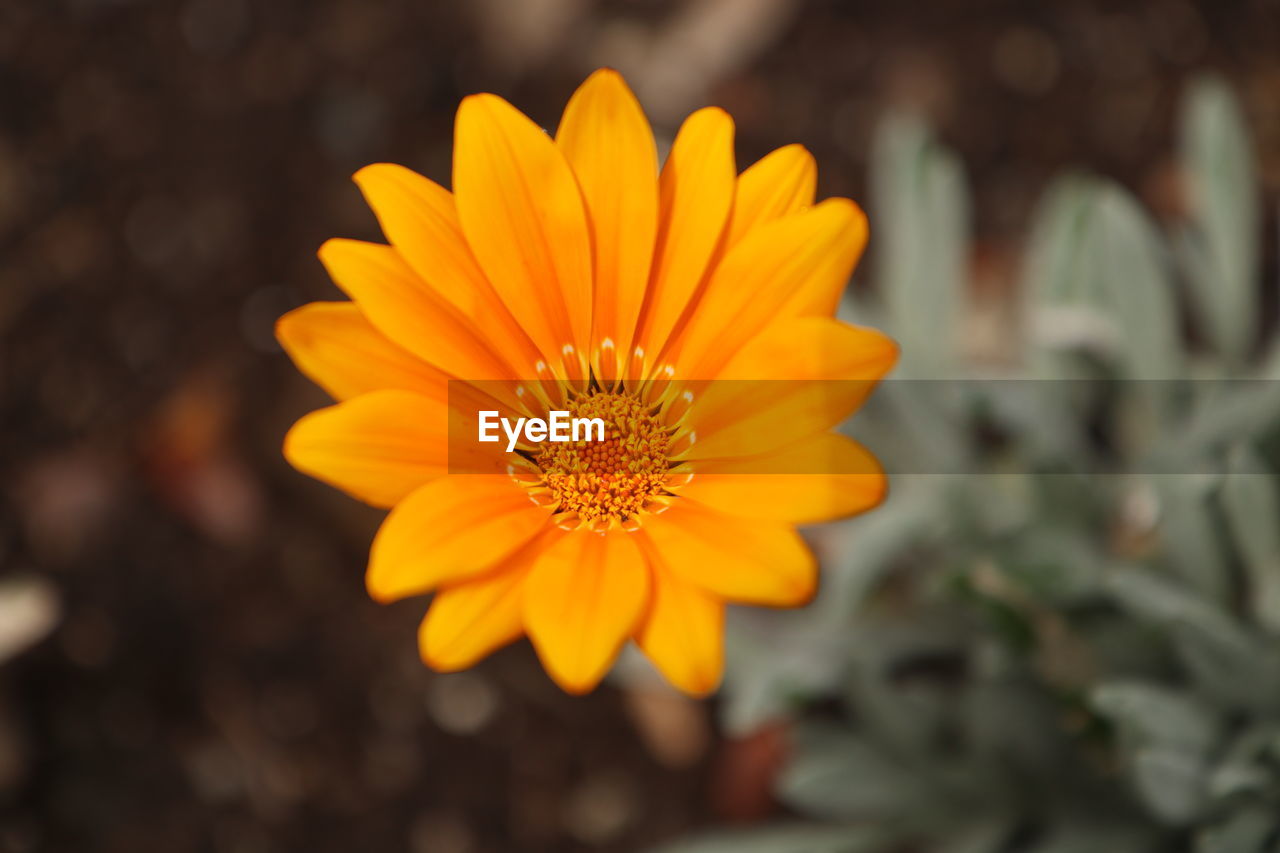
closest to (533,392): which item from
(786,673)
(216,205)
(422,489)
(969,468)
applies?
(422,489)

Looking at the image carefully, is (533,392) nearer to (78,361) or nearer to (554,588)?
(554,588)

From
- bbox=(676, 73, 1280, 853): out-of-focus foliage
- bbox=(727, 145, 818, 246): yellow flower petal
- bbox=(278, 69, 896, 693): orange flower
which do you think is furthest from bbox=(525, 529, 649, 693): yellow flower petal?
bbox=(676, 73, 1280, 853): out-of-focus foliage

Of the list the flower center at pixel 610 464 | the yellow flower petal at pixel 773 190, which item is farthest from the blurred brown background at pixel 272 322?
the yellow flower petal at pixel 773 190

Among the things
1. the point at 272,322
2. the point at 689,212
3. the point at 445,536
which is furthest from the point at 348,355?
the point at 272,322

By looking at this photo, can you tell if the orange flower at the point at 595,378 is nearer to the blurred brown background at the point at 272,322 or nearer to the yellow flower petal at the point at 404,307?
the yellow flower petal at the point at 404,307

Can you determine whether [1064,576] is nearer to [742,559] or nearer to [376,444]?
[742,559]

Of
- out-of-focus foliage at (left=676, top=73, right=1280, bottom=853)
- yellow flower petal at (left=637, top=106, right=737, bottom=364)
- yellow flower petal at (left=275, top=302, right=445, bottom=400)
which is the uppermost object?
yellow flower petal at (left=637, top=106, right=737, bottom=364)

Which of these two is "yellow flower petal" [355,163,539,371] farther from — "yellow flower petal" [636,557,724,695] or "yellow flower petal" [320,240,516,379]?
"yellow flower petal" [636,557,724,695]
